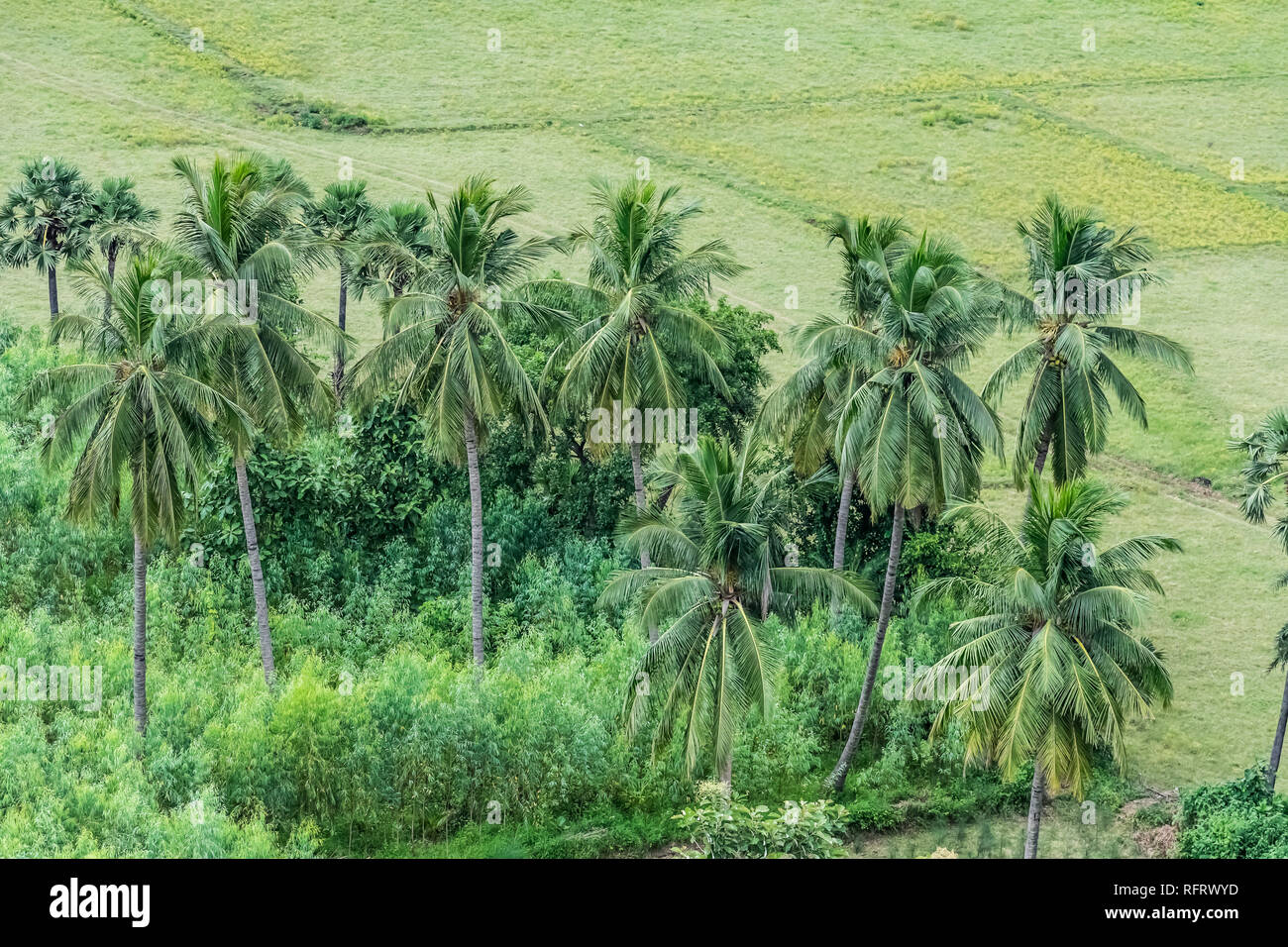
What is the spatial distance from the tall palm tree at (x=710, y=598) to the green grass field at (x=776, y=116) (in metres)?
33.5

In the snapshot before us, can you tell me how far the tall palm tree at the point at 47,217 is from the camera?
66250mm

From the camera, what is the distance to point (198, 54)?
104938 millimetres

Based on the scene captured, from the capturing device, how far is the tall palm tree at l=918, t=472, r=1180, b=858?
114 ft

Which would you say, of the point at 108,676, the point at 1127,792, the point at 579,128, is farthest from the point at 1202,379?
the point at 108,676

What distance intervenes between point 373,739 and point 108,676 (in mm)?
9083

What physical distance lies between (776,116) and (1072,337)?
57303 millimetres

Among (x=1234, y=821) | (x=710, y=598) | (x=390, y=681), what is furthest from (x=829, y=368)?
(x=1234, y=821)

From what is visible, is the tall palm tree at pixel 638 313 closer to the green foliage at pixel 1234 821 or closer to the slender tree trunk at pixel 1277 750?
the green foliage at pixel 1234 821

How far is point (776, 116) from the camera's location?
324 ft

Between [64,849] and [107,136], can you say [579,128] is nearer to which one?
[107,136]
